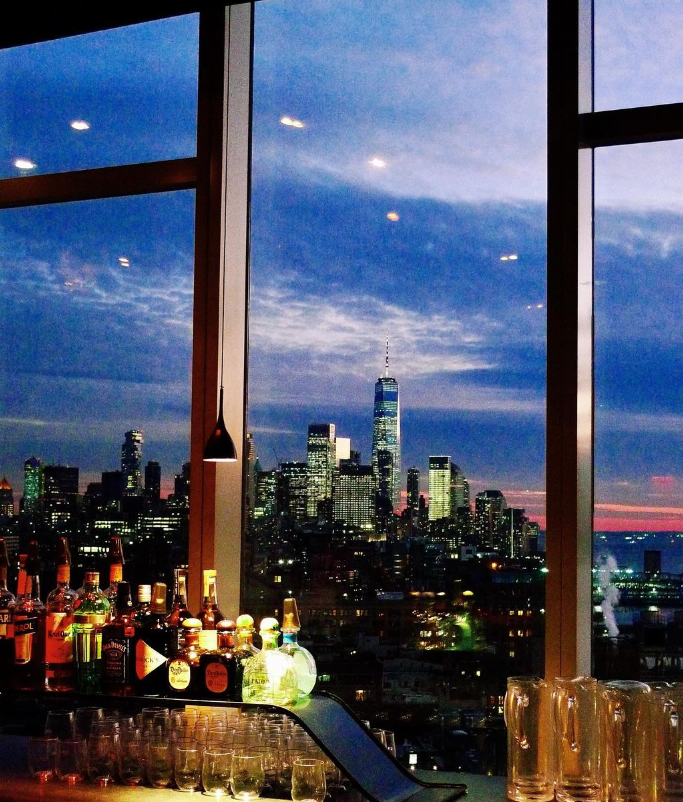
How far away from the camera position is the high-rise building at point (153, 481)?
3188mm

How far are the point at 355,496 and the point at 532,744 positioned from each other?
2.97 ft

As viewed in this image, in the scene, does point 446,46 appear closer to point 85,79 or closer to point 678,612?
point 85,79

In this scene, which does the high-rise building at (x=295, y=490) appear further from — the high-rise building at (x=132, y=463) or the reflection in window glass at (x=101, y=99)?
the reflection in window glass at (x=101, y=99)

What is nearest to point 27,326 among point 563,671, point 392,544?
point 392,544

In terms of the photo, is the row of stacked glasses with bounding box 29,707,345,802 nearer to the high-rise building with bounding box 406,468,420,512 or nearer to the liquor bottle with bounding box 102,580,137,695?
the liquor bottle with bounding box 102,580,137,695

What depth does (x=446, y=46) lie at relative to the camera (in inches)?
116

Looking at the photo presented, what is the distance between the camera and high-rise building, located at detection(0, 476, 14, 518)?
3.41 m

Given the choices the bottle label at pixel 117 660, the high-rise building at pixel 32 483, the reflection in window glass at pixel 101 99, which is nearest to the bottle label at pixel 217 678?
the bottle label at pixel 117 660

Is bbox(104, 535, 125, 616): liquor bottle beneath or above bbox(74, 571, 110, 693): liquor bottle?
above

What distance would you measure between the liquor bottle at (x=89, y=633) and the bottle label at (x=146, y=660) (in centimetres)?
13

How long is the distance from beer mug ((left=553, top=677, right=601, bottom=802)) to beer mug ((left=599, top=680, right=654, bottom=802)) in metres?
0.03

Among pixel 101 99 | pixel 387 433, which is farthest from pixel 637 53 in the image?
pixel 101 99

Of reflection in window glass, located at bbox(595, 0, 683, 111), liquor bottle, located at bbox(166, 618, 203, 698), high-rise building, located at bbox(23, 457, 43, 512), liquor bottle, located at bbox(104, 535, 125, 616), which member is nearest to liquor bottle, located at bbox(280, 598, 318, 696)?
liquor bottle, located at bbox(166, 618, 203, 698)

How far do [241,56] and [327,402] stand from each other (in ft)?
3.62
